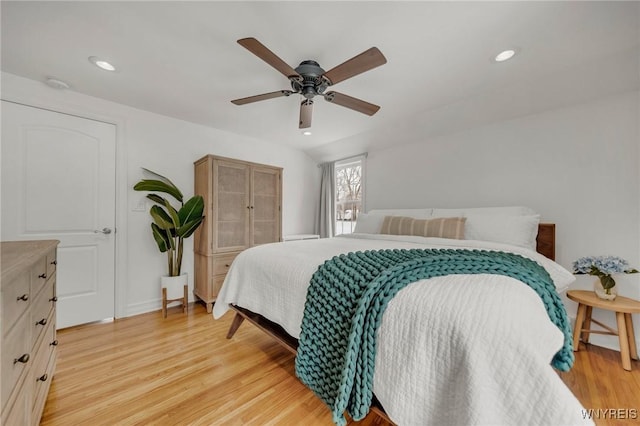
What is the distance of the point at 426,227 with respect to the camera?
8.09 ft

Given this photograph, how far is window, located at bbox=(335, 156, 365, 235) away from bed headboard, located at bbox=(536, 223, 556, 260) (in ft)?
7.41

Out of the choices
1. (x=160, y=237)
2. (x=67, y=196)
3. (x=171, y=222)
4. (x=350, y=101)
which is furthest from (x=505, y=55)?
(x=67, y=196)

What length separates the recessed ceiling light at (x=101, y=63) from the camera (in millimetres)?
1877

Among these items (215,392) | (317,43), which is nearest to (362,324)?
(215,392)

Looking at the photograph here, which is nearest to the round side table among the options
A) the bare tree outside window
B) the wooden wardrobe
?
the bare tree outside window

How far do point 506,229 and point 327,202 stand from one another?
107 inches

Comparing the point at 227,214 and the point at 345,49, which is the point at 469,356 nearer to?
the point at 345,49

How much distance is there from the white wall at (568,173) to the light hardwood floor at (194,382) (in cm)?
86

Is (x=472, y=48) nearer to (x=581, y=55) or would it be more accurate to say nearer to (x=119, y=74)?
(x=581, y=55)

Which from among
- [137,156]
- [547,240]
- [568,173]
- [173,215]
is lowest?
[547,240]

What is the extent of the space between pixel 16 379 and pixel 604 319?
377 cm

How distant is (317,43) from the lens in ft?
5.51

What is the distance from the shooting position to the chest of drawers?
0.78m

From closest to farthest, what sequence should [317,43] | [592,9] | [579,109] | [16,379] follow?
[16,379] → [592,9] → [317,43] → [579,109]
